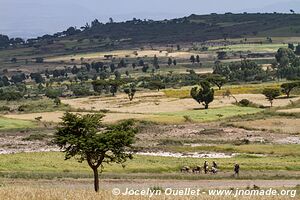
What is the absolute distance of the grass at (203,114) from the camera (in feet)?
353

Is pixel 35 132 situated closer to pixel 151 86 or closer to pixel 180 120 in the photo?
pixel 180 120

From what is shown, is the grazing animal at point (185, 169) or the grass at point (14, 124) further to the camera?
the grass at point (14, 124)

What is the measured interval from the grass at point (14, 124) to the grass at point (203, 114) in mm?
19765

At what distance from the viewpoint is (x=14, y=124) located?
A: 104m

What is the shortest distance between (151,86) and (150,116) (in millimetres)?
64759

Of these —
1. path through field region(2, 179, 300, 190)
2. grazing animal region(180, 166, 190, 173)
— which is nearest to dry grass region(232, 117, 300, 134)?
grazing animal region(180, 166, 190, 173)

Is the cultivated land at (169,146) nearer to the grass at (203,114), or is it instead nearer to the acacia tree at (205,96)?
the grass at (203,114)

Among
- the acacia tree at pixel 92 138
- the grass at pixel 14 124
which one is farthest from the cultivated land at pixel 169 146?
the acacia tree at pixel 92 138

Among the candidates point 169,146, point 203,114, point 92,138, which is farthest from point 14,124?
point 92,138

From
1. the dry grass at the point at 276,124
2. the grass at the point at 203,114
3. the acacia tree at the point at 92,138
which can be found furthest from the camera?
the grass at the point at 203,114

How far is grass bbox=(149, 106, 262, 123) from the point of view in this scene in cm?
10756

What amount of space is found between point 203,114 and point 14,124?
32.1 meters

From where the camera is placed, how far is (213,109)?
121188 mm

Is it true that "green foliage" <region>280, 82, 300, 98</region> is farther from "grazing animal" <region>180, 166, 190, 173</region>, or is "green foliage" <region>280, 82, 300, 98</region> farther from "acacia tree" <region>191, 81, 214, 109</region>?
"grazing animal" <region>180, 166, 190, 173</region>
